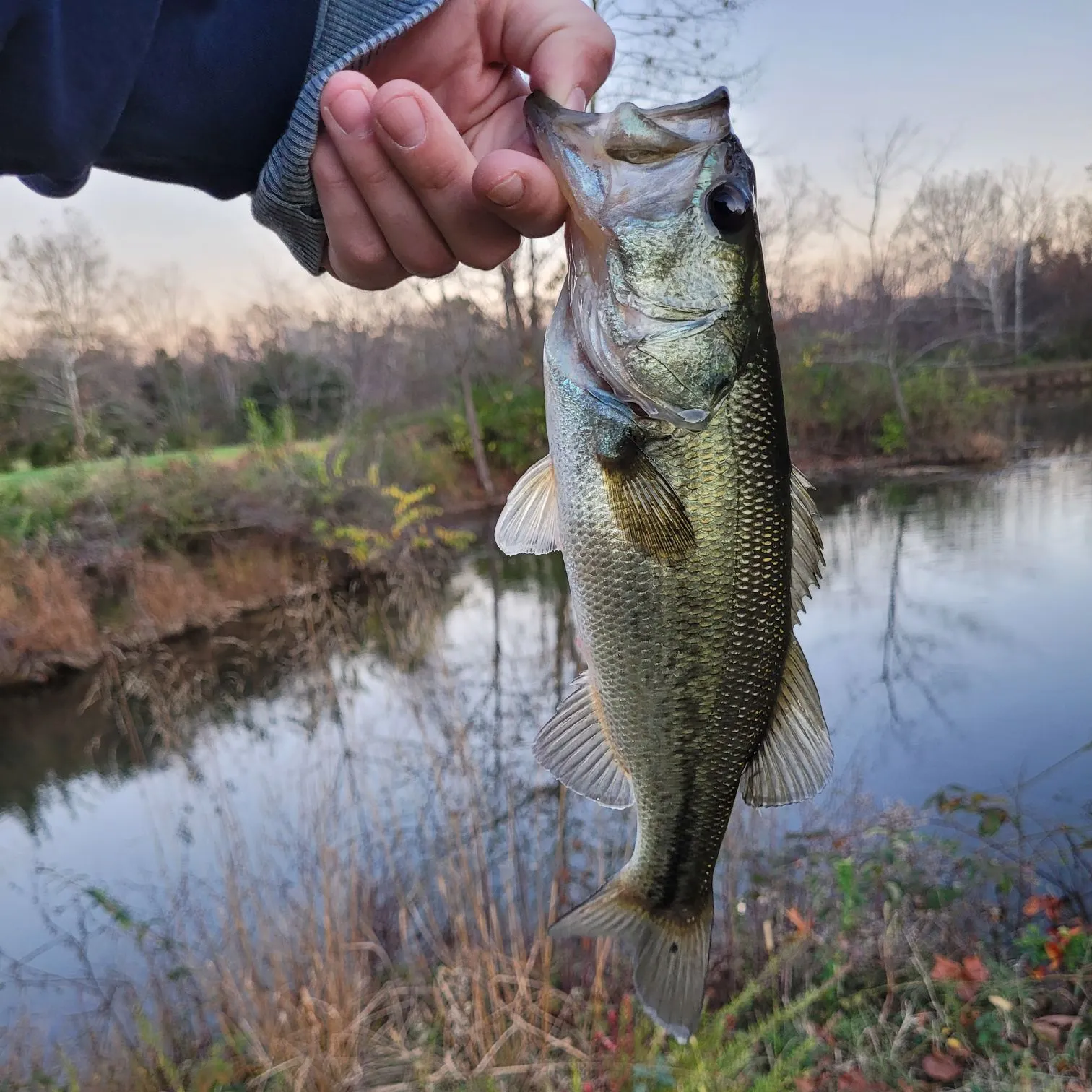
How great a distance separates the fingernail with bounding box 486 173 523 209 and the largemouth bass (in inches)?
3.9

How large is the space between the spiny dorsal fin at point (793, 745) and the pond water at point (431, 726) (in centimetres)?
302

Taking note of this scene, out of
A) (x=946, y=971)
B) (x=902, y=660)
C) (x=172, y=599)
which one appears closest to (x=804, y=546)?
(x=946, y=971)

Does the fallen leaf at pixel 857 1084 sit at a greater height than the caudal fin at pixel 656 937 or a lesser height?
lesser

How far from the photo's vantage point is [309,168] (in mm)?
1411

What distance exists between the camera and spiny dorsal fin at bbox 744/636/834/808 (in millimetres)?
1438

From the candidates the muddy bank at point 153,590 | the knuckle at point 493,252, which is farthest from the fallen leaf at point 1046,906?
the muddy bank at point 153,590

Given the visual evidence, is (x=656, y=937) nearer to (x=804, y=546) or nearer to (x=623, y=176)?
(x=804, y=546)

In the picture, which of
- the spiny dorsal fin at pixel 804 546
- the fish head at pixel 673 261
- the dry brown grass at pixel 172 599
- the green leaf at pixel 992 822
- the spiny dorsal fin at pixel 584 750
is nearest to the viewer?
the fish head at pixel 673 261

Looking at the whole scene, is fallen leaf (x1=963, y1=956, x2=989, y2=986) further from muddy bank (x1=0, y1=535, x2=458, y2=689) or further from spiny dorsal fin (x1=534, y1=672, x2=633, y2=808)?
muddy bank (x1=0, y1=535, x2=458, y2=689)

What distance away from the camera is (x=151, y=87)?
1.46 m

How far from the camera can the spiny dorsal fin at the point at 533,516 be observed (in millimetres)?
1493

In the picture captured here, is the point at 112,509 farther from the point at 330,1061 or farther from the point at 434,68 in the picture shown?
the point at 434,68

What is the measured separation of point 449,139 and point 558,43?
0.36 metres

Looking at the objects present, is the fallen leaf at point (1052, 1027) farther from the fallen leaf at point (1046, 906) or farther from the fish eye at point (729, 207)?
the fish eye at point (729, 207)
